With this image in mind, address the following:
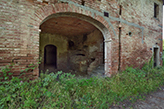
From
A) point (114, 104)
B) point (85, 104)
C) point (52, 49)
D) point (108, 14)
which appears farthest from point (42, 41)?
point (114, 104)

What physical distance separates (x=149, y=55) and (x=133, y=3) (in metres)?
3.91

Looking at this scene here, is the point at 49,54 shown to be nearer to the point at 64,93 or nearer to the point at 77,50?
the point at 77,50

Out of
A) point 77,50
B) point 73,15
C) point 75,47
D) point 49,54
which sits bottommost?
point 49,54

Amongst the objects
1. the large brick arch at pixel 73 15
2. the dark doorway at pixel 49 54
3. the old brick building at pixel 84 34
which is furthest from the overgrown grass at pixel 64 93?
the dark doorway at pixel 49 54

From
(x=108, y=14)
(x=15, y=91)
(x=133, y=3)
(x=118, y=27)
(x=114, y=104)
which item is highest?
(x=133, y=3)

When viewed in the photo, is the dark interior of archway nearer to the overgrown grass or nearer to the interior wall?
the interior wall

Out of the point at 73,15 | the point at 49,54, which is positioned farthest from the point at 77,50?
the point at 49,54

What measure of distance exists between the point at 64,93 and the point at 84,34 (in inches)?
235

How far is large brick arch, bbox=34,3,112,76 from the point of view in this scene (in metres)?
2.84

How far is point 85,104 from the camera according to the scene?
2.61 metres

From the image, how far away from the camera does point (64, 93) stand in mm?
2566

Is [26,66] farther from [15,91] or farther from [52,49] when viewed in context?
[52,49]

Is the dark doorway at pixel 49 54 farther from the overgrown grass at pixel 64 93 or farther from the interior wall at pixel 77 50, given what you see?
the overgrown grass at pixel 64 93

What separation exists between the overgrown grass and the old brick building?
498 mm
